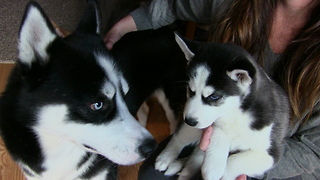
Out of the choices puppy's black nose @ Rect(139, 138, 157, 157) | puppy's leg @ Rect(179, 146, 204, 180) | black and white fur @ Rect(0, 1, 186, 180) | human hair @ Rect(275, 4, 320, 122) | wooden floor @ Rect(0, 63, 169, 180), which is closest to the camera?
black and white fur @ Rect(0, 1, 186, 180)

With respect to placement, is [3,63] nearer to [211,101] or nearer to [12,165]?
[12,165]

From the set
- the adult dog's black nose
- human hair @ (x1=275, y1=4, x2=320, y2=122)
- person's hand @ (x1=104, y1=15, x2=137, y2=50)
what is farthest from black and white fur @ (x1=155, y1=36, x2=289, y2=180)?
person's hand @ (x1=104, y1=15, x2=137, y2=50)

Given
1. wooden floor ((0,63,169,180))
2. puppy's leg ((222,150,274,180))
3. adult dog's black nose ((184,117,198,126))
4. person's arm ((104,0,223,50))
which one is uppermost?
adult dog's black nose ((184,117,198,126))

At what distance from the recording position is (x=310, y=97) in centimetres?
118

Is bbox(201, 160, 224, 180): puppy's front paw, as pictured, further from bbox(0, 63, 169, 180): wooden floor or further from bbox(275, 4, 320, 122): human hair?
bbox(0, 63, 169, 180): wooden floor

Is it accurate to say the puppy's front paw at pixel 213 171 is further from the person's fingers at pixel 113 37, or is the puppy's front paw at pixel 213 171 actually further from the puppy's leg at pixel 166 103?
the person's fingers at pixel 113 37

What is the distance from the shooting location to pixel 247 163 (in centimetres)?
106

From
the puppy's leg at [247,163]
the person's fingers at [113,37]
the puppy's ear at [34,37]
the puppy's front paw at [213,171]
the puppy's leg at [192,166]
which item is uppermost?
the puppy's ear at [34,37]

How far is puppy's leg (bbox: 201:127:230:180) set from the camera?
3.30 feet

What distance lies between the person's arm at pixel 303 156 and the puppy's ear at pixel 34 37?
38.6 inches

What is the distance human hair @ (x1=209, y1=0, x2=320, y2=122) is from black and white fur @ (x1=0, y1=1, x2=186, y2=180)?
1.87ft

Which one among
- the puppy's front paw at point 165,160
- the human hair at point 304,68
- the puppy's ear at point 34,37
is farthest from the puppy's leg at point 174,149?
the puppy's ear at point 34,37

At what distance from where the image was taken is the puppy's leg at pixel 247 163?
1055 mm

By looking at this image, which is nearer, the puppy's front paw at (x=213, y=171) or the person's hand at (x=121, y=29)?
the puppy's front paw at (x=213, y=171)
